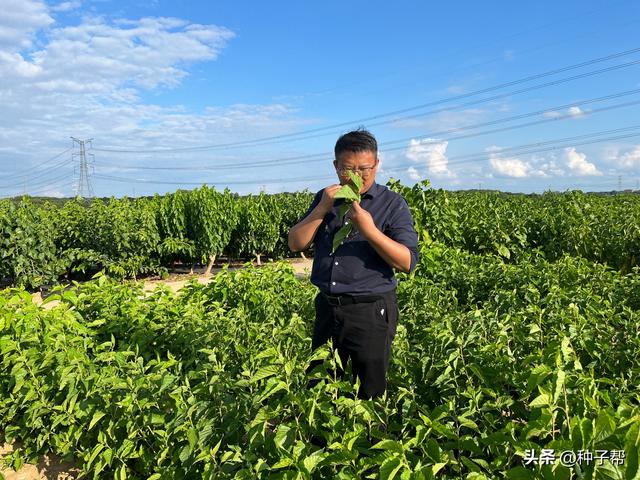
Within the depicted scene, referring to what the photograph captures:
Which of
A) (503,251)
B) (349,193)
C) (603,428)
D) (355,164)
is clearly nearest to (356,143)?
(355,164)

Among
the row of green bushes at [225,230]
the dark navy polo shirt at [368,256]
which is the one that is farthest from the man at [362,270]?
the row of green bushes at [225,230]

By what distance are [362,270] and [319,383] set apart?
0.58m

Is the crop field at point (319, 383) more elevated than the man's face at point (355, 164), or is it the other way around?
the man's face at point (355, 164)

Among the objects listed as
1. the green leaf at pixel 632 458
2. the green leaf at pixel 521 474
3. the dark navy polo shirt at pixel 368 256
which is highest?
the dark navy polo shirt at pixel 368 256

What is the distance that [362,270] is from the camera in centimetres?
231

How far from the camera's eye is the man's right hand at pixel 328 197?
82.1 inches

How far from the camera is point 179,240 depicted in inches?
493

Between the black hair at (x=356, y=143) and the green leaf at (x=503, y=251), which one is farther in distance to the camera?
the green leaf at (x=503, y=251)

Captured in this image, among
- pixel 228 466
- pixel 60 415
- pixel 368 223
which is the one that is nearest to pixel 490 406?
pixel 368 223

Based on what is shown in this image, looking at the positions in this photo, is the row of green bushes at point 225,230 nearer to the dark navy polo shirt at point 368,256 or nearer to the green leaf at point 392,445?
the dark navy polo shirt at point 368,256

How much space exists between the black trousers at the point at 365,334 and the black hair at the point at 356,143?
29.1 inches

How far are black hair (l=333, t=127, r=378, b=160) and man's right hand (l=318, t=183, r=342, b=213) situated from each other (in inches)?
7.5

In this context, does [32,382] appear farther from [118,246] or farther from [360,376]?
[118,246]

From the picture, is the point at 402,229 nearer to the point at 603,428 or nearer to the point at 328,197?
the point at 328,197
